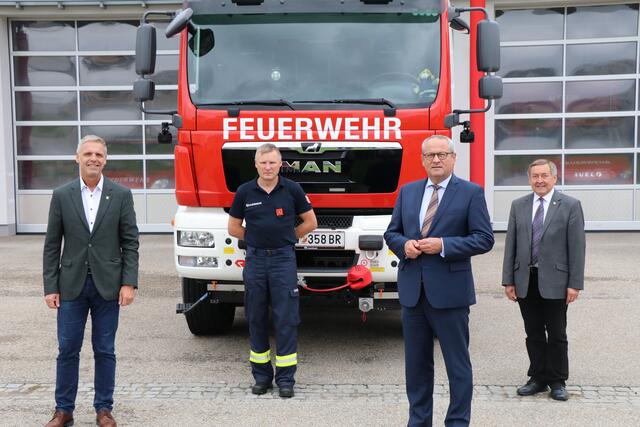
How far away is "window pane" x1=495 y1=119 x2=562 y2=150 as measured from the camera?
49.7 feet

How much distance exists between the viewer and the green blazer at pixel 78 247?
457cm

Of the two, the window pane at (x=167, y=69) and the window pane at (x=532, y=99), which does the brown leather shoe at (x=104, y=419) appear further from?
the window pane at (x=532, y=99)

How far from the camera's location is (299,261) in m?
6.20

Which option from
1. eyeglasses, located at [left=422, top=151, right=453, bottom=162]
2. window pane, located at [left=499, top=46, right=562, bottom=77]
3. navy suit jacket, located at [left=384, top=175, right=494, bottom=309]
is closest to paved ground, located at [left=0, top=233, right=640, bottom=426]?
navy suit jacket, located at [left=384, top=175, right=494, bottom=309]

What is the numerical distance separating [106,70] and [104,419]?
12.2 meters

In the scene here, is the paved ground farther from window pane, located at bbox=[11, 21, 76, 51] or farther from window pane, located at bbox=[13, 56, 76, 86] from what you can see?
window pane, located at bbox=[11, 21, 76, 51]

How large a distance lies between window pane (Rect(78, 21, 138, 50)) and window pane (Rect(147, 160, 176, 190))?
2.35 meters

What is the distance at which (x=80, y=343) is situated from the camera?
464 centimetres

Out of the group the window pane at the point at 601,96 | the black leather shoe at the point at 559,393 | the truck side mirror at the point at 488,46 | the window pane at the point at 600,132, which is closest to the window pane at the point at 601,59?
the window pane at the point at 601,96

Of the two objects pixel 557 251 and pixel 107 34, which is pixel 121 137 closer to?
pixel 107 34

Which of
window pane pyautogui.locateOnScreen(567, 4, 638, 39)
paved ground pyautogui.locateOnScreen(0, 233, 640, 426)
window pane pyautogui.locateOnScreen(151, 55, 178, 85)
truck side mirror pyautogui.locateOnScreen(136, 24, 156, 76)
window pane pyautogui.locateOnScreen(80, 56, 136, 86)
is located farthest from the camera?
window pane pyautogui.locateOnScreen(80, 56, 136, 86)

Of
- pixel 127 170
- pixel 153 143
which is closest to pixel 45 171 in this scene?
pixel 127 170

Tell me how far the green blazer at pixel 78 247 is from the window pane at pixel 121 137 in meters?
11.4

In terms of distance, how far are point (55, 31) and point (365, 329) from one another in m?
10.9
